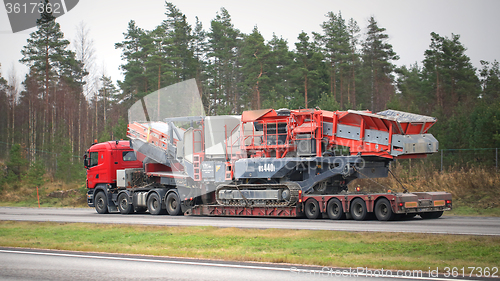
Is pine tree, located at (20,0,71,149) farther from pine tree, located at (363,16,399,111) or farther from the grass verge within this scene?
the grass verge

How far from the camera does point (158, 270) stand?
10148mm

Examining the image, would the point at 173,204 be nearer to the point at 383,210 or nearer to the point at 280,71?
the point at 383,210

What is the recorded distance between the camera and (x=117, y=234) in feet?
53.6

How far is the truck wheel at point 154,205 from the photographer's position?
24484mm

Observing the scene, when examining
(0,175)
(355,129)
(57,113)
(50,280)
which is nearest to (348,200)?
(355,129)

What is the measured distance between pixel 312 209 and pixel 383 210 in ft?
9.97

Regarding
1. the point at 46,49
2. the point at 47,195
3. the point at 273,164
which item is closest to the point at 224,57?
the point at 46,49

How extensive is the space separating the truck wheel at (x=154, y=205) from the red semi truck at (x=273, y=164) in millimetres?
54

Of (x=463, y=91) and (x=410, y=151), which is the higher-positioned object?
(x=463, y=91)

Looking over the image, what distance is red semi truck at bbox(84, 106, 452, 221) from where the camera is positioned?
18203mm

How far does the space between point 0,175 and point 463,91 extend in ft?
150

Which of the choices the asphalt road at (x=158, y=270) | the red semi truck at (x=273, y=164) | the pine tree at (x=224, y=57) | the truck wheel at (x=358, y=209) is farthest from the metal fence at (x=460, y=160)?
the pine tree at (x=224, y=57)

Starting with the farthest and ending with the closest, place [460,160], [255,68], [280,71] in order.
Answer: [280,71]
[255,68]
[460,160]

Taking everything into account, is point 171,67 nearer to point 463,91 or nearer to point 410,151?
point 463,91
